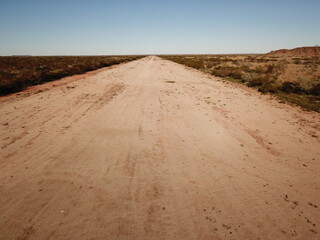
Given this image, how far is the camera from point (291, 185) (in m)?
4.61

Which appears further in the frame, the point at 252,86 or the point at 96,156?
the point at 252,86

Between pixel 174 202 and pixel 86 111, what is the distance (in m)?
6.92

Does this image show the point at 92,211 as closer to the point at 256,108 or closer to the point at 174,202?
the point at 174,202

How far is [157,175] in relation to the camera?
15.7ft

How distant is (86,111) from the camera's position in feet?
30.2

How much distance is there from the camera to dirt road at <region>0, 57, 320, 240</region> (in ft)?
11.4

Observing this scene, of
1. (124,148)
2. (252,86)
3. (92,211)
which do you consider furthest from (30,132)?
Answer: (252,86)

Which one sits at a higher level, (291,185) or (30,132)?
(30,132)

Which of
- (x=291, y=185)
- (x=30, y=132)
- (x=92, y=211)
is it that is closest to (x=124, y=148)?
(x=92, y=211)

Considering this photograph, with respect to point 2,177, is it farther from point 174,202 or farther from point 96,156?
point 174,202

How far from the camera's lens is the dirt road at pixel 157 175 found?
346cm

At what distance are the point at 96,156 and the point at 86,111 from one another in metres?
4.34

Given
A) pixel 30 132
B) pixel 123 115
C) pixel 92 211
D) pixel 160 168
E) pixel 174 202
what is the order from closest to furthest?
pixel 92 211 < pixel 174 202 < pixel 160 168 < pixel 30 132 < pixel 123 115

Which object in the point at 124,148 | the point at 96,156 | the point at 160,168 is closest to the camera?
the point at 160,168
